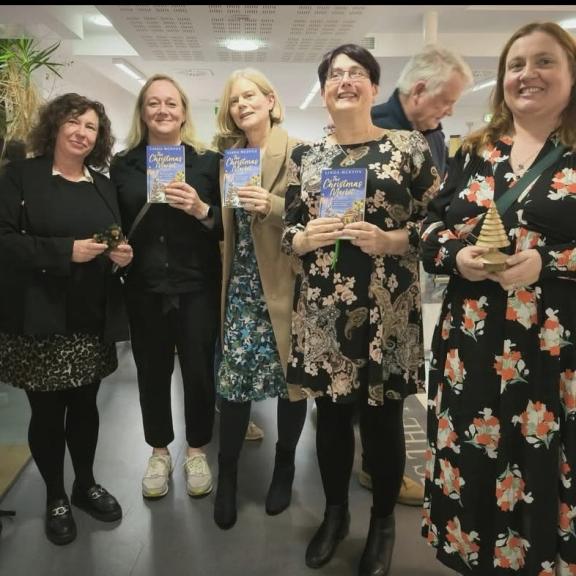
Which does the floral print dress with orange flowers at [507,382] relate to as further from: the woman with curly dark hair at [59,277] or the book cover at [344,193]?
the woman with curly dark hair at [59,277]

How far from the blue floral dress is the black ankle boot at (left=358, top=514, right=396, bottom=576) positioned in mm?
570

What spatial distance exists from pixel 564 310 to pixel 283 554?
4.20 ft

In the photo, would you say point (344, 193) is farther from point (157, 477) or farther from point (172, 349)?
point (157, 477)

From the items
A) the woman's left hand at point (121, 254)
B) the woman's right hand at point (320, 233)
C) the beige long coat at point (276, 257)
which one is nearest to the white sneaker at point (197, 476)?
the beige long coat at point (276, 257)

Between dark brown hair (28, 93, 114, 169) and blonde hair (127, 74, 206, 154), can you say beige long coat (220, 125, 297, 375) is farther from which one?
dark brown hair (28, 93, 114, 169)

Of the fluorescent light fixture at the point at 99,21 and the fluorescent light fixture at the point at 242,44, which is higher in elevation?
the fluorescent light fixture at the point at 99,21

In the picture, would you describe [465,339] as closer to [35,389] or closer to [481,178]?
[481,178]

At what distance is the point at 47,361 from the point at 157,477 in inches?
29.4

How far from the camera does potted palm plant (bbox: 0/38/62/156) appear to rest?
6.89 ft

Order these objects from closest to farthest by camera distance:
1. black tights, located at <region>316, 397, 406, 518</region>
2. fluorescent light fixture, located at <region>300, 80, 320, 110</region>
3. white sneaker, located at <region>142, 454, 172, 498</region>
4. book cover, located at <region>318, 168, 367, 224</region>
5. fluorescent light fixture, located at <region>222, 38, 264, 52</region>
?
book cover, located at <region>318, 168, 367, 224</region> → black tights, located at <region>316, 397, 406, 518</region> → white sneaker, located at <region>142, 454, 172, 498</region> → fluorescent light fixture, located at <region>222, 38, 264, 52</region> → fluorescent light fixture, located at <region>300, 80, 320, 110</region>

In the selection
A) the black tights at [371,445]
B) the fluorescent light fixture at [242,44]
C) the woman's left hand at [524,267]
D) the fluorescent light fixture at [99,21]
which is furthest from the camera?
the fluorescent light fixture at [99,21]

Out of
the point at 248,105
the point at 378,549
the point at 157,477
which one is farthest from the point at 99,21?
the point at 378,549

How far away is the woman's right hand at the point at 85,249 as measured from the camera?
177cm

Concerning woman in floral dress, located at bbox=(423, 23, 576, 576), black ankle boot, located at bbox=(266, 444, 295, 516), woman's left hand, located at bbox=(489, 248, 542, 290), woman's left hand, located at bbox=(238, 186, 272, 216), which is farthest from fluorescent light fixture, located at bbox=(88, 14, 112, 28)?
woman's left hand, located at bbox=(489, 248, 542, 290)
